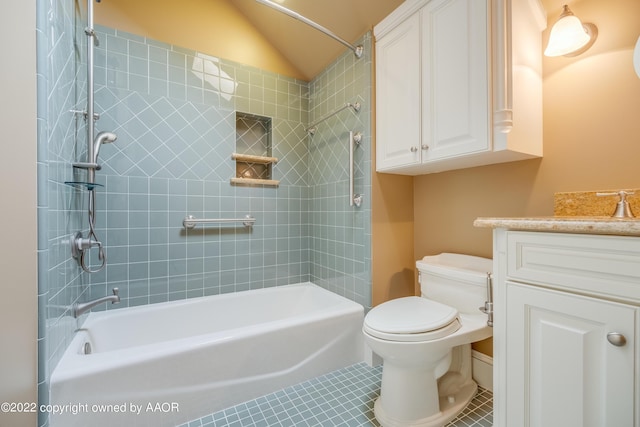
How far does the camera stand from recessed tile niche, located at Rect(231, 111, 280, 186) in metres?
2.19

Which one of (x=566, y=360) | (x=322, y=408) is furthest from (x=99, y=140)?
(x=566, y=360)

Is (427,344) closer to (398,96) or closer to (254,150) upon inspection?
(398,96)

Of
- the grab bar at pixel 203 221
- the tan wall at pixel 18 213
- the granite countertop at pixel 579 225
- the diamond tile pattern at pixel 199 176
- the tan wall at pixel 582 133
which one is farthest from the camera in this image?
→ the grab bar at pixel 203 221

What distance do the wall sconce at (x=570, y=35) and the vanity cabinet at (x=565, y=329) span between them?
3.00 feet

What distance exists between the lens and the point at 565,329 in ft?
2.55

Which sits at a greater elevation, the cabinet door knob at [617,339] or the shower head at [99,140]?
the shower head at [99,140]

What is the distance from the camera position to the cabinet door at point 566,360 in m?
0.69

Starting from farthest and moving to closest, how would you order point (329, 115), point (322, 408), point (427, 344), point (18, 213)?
1. point (329, 115)
2. point (322, 408)
3. point (427, 344)
4. point (18, 213)

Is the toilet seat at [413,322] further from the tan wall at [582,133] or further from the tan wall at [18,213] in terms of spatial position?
the tan wall at [18,213]

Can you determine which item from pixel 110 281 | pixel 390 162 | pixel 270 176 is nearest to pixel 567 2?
pixel 390 162

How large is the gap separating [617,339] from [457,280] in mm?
718

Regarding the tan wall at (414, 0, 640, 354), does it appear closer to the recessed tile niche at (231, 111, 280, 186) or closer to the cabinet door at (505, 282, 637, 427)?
the cabinet door at (505, 282, 637, 427)

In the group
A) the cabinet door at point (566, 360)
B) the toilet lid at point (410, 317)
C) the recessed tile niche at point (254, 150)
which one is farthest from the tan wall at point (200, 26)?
the cabinet door at point (566, 360)

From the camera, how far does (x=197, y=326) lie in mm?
1901
